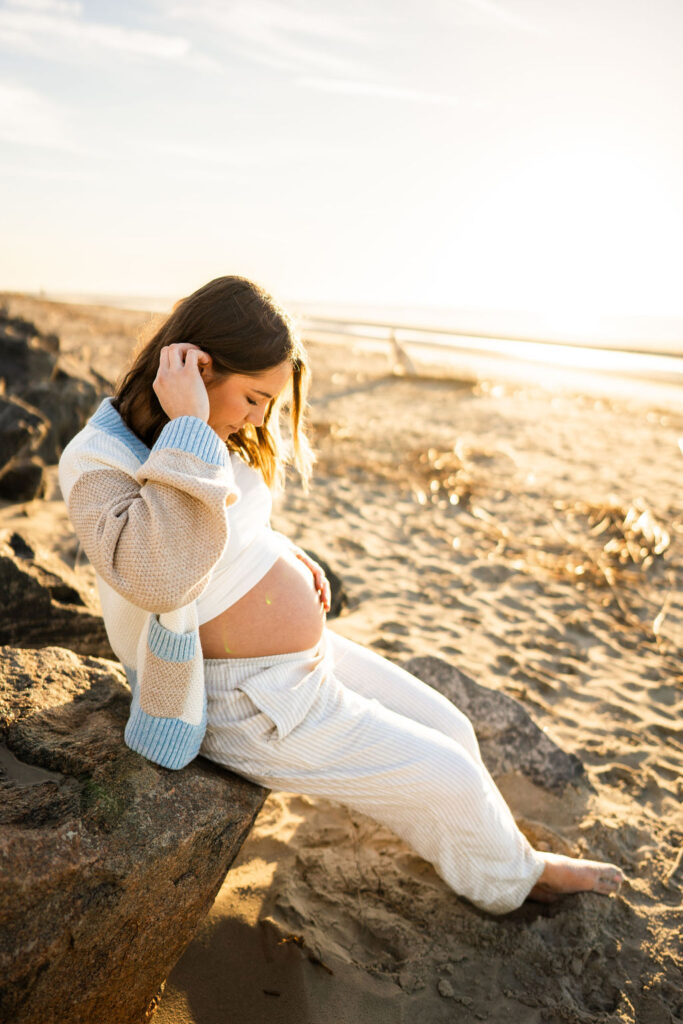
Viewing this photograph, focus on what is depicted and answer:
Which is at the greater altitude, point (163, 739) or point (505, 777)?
point (163, 739)

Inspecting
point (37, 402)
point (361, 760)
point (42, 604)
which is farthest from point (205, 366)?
point (37, 402)

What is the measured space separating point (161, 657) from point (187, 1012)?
1.01 m

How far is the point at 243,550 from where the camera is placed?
1.94 meters

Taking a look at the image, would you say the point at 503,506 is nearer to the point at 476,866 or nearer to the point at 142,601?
the point at 476,866

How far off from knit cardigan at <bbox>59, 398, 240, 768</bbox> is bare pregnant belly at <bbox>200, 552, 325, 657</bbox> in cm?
17

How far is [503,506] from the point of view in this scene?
646 cm

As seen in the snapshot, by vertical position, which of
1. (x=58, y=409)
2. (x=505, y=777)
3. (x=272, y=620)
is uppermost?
(x=272, y=620)

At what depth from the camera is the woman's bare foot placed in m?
2.28

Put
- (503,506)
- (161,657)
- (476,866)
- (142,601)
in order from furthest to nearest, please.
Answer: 1. (503,506)
2. (476,866)
3. (161,657)
4. (142,601)

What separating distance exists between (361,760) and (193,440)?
40.1 inches

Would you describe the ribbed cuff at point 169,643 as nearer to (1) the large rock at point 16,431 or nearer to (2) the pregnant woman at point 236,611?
(2) the pregnant woman at point 236,611

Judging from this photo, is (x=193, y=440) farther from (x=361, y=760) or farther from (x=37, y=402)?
(x=37, y=402)

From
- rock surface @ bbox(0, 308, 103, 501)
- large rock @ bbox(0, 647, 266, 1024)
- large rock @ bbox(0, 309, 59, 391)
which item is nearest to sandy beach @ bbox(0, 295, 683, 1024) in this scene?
rock surface @ bbox(0, 308, 103, 501)

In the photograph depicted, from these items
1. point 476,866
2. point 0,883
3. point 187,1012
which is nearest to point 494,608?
point 476,866
